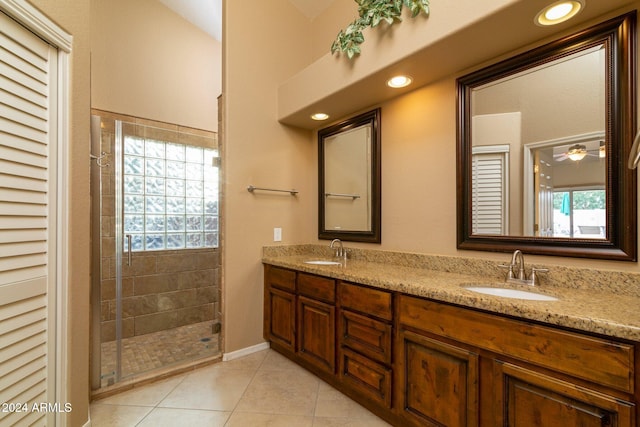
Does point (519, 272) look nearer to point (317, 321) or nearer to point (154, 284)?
point (317, 321)

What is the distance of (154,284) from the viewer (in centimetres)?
309

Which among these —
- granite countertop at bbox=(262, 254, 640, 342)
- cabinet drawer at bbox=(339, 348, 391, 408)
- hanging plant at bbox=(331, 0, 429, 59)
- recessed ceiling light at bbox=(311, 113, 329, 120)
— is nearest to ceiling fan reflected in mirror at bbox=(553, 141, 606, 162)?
granite countertop at bbox=(262, 254, 640, 342)

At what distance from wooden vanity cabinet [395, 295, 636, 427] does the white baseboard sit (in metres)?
1.45

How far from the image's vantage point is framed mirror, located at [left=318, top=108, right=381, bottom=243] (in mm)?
2385

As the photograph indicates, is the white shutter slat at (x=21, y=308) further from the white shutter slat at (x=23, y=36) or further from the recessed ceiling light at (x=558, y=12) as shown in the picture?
the recessed ceiling light at (x=558, y=12)

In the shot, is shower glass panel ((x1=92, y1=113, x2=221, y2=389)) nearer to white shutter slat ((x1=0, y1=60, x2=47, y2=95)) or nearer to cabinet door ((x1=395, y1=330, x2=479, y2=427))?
white shutter slat ((x1=0, y1=60, x2=47, y2=95))

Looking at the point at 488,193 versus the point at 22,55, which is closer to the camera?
the point at 22,55

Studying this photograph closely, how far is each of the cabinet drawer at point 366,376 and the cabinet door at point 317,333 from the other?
4.0 inches

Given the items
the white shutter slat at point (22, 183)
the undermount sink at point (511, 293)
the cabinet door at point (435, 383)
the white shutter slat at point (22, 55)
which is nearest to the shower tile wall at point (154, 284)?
the white shutter slat at point (22, 55)

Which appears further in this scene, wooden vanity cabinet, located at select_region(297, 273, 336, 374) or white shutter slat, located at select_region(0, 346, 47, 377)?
wooden vanity cabinet, located at select_region(297, 273, 336, 374)

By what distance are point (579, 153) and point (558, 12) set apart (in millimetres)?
658

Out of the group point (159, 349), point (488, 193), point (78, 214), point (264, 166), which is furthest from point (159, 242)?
point (488, 193)

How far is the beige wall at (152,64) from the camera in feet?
9.51

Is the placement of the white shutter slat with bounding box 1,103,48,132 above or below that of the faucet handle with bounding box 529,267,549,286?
above
